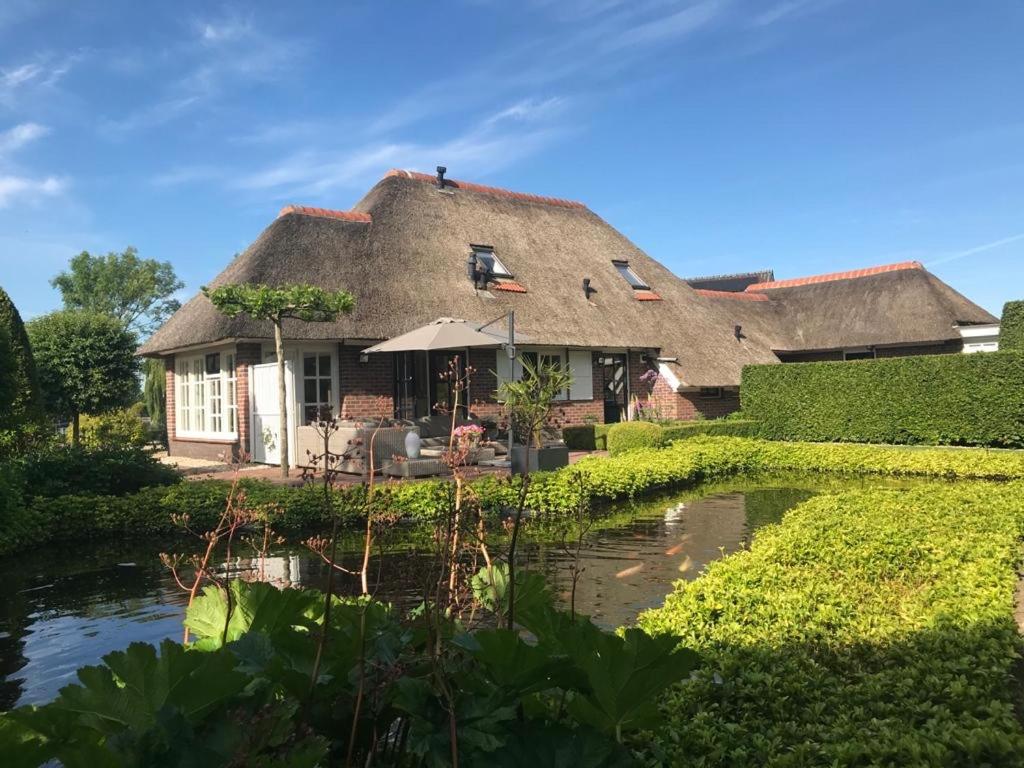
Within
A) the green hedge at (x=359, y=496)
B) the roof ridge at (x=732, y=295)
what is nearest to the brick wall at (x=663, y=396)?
the roof ridge at (x=732, y=295)

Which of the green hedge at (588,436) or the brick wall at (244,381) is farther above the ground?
the brick wall at (244,381)

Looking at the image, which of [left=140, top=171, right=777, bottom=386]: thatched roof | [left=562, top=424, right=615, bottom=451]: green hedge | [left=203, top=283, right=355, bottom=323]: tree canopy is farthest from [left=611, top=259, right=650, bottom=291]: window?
[left=203, top=283, right=355, bottom=323]: tree canopy

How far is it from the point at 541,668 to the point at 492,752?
0.54 ft

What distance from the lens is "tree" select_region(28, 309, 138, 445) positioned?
20750 mm

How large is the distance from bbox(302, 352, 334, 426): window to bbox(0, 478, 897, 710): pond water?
7148mm

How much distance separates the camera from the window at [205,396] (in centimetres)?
1631

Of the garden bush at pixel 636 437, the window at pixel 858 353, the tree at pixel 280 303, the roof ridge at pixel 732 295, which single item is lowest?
the garden bush at pixel 636 437

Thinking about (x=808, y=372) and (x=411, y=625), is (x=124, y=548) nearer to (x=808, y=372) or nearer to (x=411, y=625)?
(x=411, y=625)

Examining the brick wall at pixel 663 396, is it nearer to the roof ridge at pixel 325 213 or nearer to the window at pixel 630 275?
the window at pixel 630 275

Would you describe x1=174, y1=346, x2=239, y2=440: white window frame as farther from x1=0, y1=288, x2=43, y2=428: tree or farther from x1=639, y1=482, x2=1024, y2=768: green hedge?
x1=639, y1=482, x2=1024, y2=768: green hedge

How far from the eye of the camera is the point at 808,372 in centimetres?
1895

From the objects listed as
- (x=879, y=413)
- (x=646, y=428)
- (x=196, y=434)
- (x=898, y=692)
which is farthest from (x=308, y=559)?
(x=879, y=413)

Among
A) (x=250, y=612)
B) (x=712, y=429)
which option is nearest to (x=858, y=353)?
(x=712, y=429)

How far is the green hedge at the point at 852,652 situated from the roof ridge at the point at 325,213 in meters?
14.4
